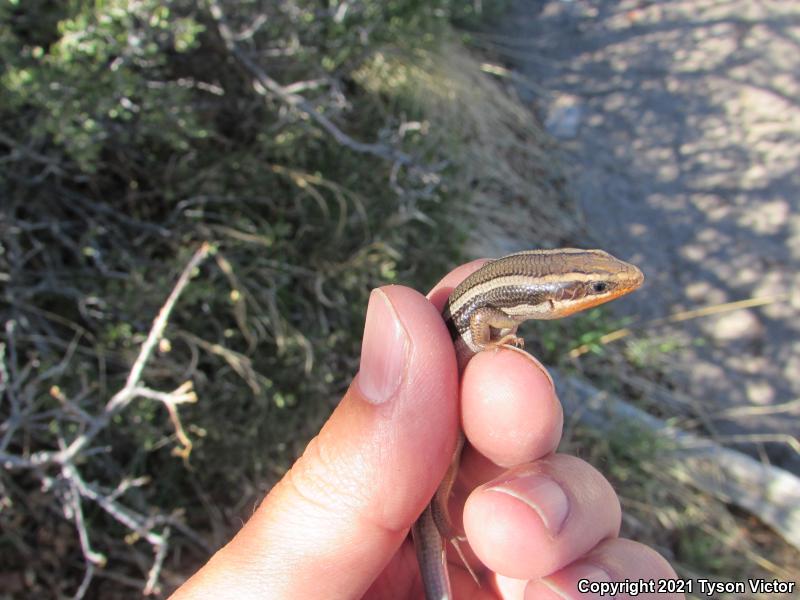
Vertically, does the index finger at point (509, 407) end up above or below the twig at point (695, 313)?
above

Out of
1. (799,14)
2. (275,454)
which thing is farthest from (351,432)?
(799,14)

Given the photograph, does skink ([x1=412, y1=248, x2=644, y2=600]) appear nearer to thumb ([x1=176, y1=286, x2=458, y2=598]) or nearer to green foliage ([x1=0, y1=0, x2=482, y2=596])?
thumb ([x1=176, y1=286, x2=458, y2=598])

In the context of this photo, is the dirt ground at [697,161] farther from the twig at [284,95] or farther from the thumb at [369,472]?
the thumb at [369,472]

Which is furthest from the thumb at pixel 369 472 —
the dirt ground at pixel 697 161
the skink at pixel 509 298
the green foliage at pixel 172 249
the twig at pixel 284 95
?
the dirt ground at pixel 697 161

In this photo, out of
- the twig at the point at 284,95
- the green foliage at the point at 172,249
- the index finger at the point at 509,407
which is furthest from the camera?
the twig at the point at 284,95

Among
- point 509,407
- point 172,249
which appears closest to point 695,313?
point 509,407

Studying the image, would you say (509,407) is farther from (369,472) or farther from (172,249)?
(172,249)

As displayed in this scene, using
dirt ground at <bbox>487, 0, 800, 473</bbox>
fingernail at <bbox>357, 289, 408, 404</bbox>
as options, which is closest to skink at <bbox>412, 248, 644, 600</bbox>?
fingernail at <bbox>357, 289, 408, 404</bbox>
